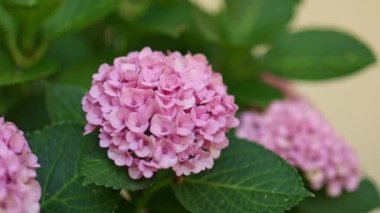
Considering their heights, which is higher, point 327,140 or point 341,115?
point 327,140

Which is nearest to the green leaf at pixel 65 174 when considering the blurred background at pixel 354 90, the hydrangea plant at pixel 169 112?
the hydrangea plant at pixel 169 112

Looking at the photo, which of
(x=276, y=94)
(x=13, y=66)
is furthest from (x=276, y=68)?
(x=13, y=66)

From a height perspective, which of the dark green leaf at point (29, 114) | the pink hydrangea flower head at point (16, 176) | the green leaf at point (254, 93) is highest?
the pink hydrangea flower head at point (16, 176)

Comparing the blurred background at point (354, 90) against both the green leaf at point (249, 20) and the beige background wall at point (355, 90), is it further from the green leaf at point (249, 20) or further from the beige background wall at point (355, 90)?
the green leaf at point (249, 20)

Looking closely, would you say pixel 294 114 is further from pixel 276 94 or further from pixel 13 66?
pixel 13 66

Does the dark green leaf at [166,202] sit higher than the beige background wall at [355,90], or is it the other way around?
the dark green leaf at [166,202]

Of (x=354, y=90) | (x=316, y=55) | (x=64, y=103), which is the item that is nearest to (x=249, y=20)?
(x=316, y=55)

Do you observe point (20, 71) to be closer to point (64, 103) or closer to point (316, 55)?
point (64, 103)
